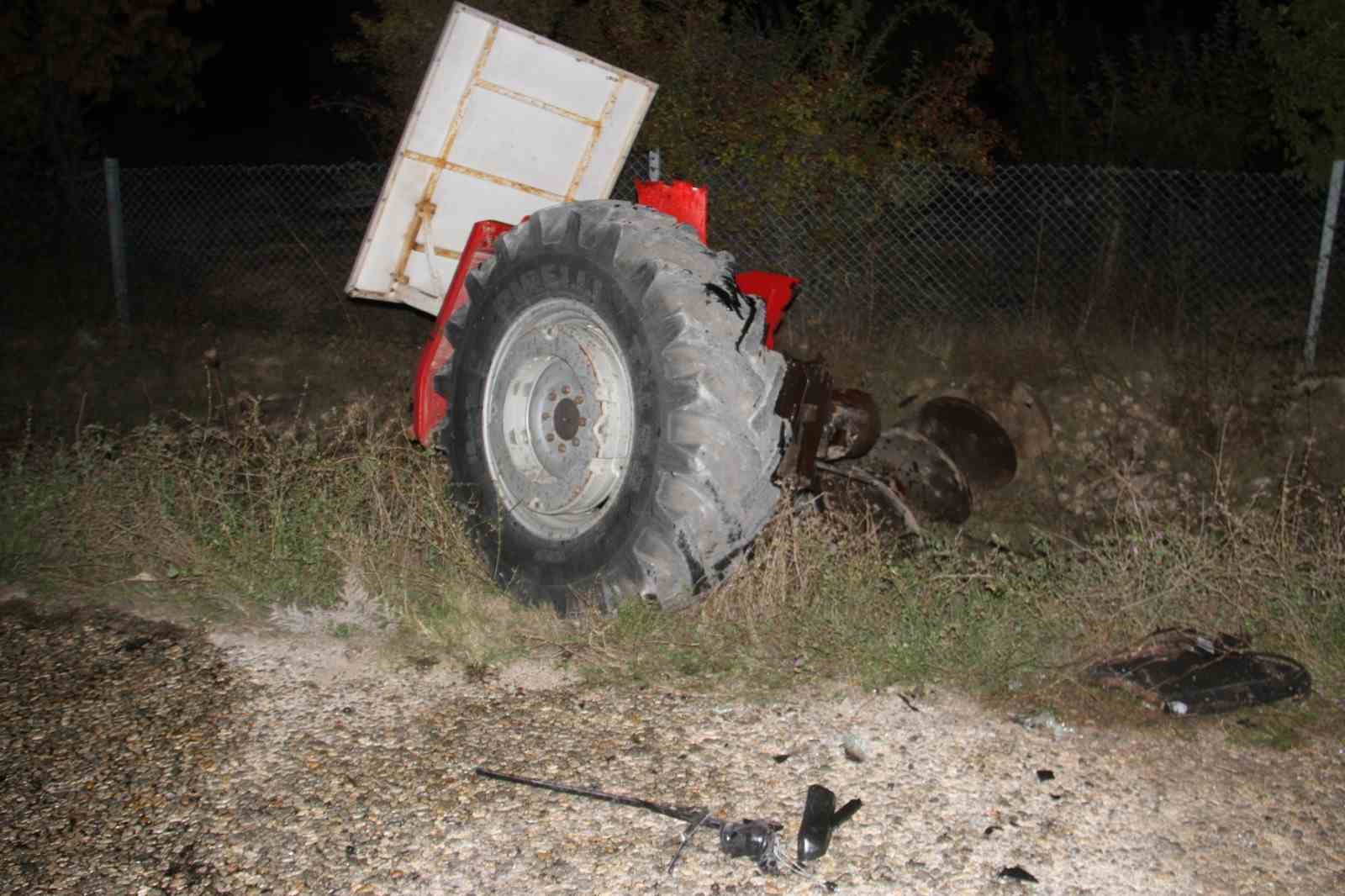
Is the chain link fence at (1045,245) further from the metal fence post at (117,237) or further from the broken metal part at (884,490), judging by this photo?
the broken metal part at (884,490)

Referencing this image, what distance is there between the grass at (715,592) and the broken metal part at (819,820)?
721 mm

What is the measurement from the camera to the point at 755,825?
2984 mm

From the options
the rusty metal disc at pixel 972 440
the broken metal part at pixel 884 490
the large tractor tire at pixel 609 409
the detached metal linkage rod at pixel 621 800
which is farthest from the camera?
the rusty metal disc at pixel 972 440

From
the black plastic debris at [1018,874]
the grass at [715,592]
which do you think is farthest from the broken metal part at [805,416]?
the black plastic debris at [1018,874]

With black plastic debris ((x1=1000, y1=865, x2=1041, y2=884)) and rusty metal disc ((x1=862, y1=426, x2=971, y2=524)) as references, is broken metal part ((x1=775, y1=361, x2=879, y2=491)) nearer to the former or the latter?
black plastic debris ((x1=1000, y1=865, x2=1041, y2=884))

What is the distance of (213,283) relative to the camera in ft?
35.1

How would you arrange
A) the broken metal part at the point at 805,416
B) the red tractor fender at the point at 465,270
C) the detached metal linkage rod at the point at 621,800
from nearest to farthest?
the detached metal linkage rod at the point at 621,800 → the broken metal part at the point at 805,416 → the red tractor fender at the point at 465,270

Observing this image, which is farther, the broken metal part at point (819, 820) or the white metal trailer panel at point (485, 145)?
the white metal trailer panel at point (485, 145)

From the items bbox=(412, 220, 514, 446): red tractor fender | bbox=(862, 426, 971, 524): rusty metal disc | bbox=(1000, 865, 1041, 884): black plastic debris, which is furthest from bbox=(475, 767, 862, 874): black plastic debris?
bbox=(862, 426, 971, 524): rusty metal disc

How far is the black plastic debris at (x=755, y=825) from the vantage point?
292 cm

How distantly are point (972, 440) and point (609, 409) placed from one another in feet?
13.9

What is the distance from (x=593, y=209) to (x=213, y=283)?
7427 millimetres

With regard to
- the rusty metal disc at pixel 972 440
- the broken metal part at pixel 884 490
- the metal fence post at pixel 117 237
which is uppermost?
the rusty metal disc at pixel 972 440

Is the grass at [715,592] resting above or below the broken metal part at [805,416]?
below
